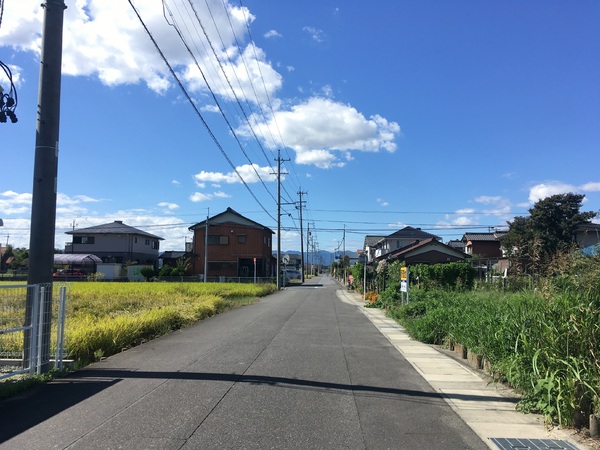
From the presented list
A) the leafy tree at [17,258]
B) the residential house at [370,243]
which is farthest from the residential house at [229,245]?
the residential house at [370,243]

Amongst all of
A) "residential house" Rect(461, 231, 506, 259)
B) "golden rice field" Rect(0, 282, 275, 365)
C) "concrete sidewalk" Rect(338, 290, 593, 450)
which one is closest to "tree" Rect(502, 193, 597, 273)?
"residential house" Rect(461, 231, 506, 259)

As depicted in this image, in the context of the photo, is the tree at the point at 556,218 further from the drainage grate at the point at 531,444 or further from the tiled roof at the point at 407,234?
the tiled roof at the point at 407,234

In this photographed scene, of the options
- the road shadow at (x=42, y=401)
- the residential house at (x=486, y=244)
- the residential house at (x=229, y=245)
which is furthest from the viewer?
the residential house at (x=486, y=244)

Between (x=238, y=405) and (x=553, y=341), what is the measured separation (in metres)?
4.16

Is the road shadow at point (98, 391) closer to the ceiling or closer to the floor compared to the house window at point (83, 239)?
closer to the floor

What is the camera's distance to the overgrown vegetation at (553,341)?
521cm

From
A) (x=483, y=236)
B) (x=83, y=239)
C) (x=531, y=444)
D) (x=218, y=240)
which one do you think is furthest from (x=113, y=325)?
(x=483, y=236)

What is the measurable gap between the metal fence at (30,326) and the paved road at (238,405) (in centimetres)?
55

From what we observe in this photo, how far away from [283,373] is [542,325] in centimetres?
411

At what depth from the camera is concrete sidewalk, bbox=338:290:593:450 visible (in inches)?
200

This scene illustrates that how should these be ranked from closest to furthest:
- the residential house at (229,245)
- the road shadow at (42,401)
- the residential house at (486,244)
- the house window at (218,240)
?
the road shadow at (42,401), the residential house at (229,245), the house window at (218,240), the residential house at (486,244)

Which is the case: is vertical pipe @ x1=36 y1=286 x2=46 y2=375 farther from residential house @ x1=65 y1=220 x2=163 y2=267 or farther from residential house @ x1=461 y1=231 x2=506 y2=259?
residential house @ x1=461 y1=231 x2=506 y2=259

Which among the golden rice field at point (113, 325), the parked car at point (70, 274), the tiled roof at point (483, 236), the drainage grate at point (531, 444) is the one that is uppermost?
the tiled roof at point (483, 236)

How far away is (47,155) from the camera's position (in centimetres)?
800
